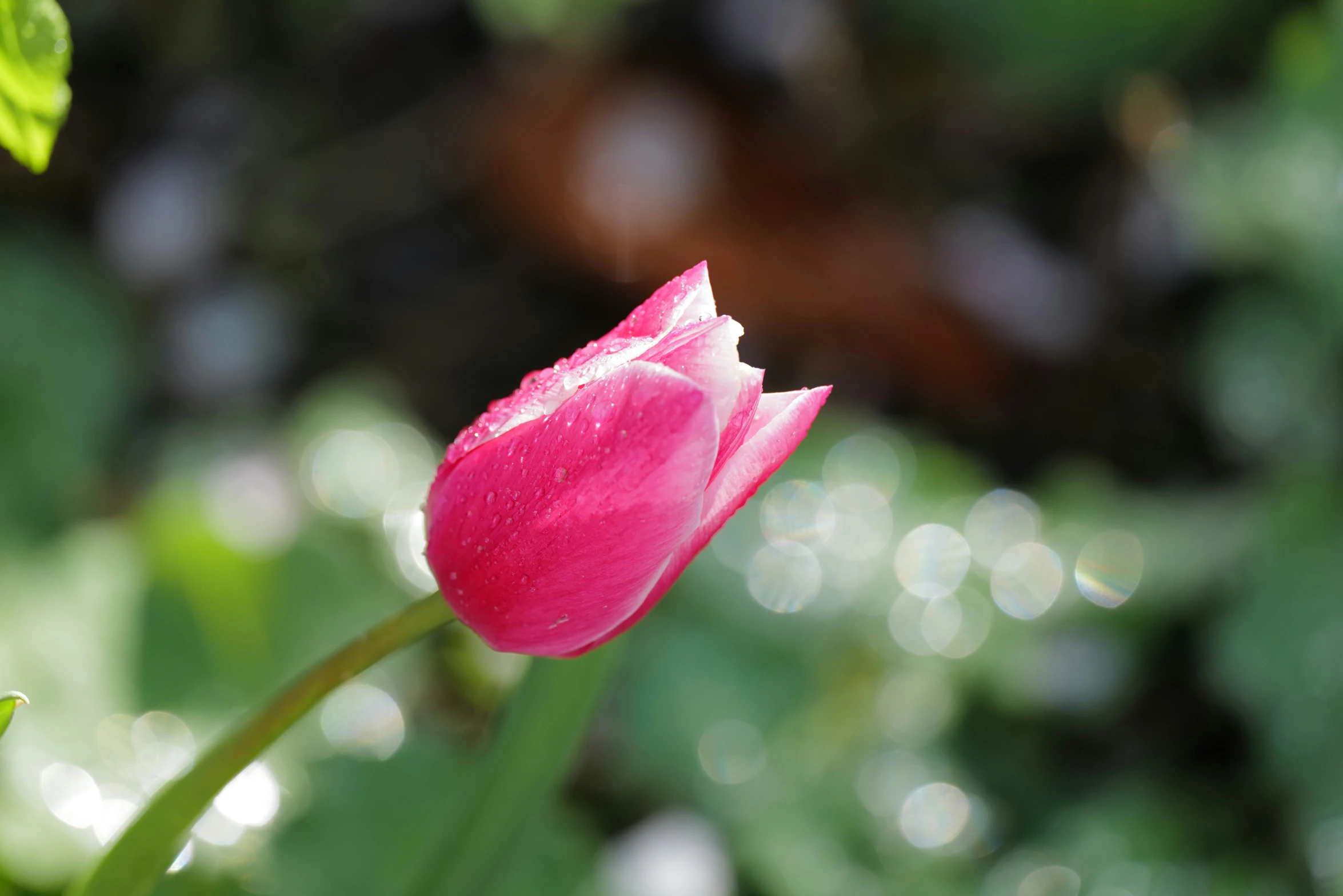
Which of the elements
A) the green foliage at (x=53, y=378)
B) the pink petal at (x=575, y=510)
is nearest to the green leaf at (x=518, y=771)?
the pink petal at (x=575, y=510)

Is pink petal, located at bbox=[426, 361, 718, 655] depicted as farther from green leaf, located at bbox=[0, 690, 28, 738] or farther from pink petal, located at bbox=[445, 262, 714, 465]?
green leaf, located at bbox=[0, 690, 28, 738]


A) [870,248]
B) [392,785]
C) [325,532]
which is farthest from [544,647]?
[870,248]

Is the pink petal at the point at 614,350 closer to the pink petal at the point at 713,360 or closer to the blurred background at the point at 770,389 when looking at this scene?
the pink petal at the point at 713,360

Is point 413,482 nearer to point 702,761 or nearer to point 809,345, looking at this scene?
point 702,761

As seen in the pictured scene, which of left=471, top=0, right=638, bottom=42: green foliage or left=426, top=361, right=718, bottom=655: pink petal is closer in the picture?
left=426, top=361, right=718, bottom=655: pink petal

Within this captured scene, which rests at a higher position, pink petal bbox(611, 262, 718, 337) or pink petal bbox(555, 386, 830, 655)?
pink petal bbox(611, 262, 718, 337)

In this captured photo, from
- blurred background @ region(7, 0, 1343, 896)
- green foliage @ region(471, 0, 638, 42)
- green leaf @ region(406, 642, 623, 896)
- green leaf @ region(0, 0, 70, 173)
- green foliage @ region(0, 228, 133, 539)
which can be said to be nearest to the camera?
green leaf @ region(0, 0, 70, 173)

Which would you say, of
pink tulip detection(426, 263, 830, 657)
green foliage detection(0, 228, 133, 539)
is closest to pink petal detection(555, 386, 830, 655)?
pink tulip detection(426, 263, 830, 657)
